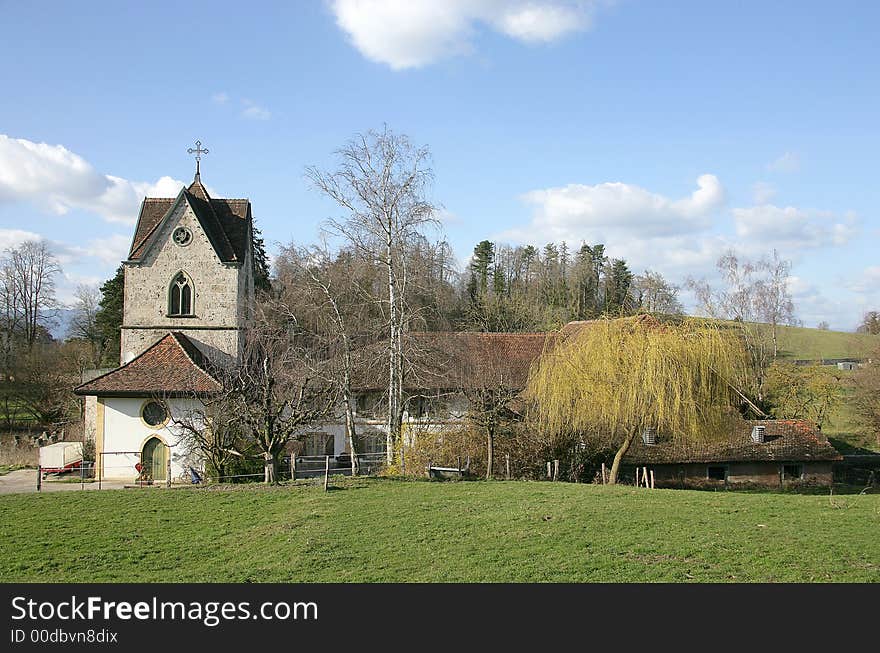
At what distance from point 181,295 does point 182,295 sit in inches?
1.6

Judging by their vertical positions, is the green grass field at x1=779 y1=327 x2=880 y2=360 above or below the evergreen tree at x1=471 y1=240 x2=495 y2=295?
below

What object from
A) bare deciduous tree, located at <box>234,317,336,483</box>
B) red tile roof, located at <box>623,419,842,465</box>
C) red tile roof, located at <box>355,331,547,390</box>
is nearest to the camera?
bare deciduous tree, located at <box>234,317,336,483</box>

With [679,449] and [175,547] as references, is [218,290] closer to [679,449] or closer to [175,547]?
[175,547]

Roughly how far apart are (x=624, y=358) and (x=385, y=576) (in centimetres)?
1321

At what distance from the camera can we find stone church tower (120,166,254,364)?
94.0ft

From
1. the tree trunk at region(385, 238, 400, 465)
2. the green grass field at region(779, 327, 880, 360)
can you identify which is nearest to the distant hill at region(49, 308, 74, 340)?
the tree trunk at region(385, 238, 400, 465)

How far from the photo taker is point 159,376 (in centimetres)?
2556

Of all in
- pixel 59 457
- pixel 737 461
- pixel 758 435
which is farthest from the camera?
pixel 758 435

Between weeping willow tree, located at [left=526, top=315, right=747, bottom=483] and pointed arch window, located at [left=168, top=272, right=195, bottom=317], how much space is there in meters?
15.0

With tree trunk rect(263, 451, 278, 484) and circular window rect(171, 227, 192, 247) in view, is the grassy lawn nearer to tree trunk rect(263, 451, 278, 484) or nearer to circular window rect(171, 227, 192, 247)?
tree trunk rect(263, 451, 278, 484)

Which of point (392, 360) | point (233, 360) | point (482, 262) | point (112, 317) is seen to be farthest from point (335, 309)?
point (482, 262)

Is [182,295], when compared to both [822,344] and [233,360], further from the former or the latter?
[822,344]

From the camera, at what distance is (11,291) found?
5012 centimetres

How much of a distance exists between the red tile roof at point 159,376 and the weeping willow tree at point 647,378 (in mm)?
12052
